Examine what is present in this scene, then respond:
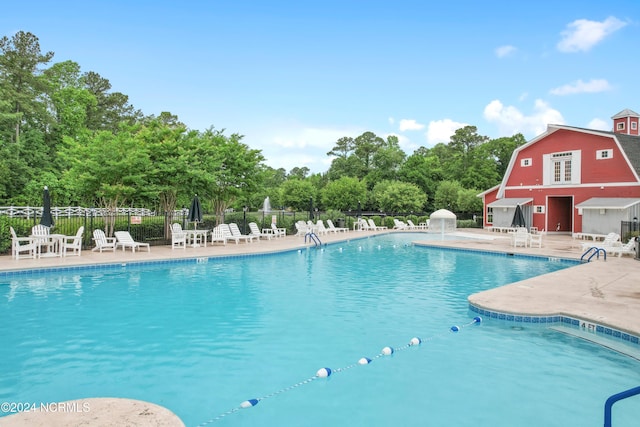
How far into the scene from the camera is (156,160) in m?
17.2

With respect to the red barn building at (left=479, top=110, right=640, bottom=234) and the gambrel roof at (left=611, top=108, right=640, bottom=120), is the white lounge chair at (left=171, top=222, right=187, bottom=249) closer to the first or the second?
the red barn building at (left=479, top=110, right=640, bottom=234)

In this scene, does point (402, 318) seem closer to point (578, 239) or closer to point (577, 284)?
point (577, 284)

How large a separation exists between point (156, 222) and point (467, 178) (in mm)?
37179

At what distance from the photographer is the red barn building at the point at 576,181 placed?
22578 millimetres

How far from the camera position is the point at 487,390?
4.83 meters

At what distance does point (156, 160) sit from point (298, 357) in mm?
13682

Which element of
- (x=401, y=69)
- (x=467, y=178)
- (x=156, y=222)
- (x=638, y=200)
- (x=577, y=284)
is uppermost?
(x=401, y=69)

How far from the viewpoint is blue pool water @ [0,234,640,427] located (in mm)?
4438

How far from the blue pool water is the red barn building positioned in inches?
682

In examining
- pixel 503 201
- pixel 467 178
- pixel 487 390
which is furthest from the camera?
pixel 467 178

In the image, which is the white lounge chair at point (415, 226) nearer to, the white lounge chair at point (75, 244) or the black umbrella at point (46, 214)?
the white lounge chair at point (75, 244)

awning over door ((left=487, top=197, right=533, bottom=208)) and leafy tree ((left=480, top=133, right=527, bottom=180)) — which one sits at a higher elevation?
leafy tree ((left=480, top=133, right=527, bottom=180))

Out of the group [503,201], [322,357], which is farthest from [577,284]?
[503,201]

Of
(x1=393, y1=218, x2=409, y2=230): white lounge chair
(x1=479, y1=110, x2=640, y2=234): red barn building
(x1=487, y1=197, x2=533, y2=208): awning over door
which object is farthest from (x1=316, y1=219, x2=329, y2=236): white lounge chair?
(x1=479, y1=110, x2=640, y2=234): red barn building
